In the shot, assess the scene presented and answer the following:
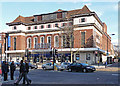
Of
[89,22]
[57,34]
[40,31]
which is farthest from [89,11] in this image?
[40,31]

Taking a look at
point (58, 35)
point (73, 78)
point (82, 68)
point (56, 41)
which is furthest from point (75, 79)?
point (56, 41)

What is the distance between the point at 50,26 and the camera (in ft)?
198

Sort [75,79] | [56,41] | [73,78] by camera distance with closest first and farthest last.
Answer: [75,79] → [73,78] → [56,41]

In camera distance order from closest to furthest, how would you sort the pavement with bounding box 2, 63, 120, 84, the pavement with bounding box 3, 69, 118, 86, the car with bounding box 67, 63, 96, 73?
1. the pavement with bounding box 3, 69, 118, 86
2. the pavement with bounding box 2, 63, 120, 84
3. the car with bounding box 67, 63, 96, 73

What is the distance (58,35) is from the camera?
5884 cm

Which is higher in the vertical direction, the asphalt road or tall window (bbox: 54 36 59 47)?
tall window (bbox: 54 36 59 47)

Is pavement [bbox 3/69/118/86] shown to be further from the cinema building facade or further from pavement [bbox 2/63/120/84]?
the cinema building facade

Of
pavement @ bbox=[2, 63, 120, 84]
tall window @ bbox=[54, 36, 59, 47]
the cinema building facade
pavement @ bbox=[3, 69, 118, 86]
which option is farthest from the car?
tall window @ bbox=[54, 36, 59, 47]

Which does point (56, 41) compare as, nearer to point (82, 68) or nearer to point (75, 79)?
point (82, 68)

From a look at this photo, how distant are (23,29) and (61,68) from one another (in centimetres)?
3708

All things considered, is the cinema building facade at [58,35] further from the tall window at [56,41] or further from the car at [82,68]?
the car at [82,68]

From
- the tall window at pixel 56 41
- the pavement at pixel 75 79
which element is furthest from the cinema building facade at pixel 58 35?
the pavement at pixel 75 79

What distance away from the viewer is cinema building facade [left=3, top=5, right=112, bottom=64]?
53169 mm

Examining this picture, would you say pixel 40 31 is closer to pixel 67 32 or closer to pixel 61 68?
pixel 67 32
